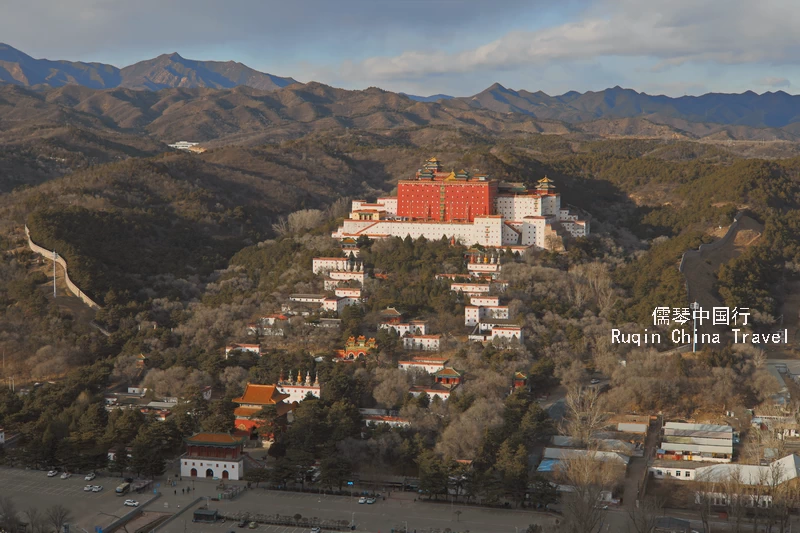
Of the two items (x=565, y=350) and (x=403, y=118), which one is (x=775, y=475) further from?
(x=403, y=118)

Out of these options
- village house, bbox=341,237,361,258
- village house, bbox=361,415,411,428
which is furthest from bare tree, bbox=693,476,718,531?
village house, bbox=341,237,361,258

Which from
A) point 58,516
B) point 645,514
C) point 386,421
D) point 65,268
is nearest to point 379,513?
point 386,421

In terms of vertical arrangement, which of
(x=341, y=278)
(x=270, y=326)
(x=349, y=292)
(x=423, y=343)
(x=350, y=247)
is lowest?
(x=423, y=343)

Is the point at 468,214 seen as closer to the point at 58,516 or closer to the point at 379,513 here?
the point at 379,513

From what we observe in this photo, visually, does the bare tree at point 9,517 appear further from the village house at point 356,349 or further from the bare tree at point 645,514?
the bare tree at point 645,514

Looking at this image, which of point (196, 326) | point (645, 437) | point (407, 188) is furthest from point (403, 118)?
point (645, 437)

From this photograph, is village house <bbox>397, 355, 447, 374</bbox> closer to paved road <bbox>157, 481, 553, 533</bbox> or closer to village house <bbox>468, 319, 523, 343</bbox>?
village house <bbox>468, 319, 523, 343</bbox>
